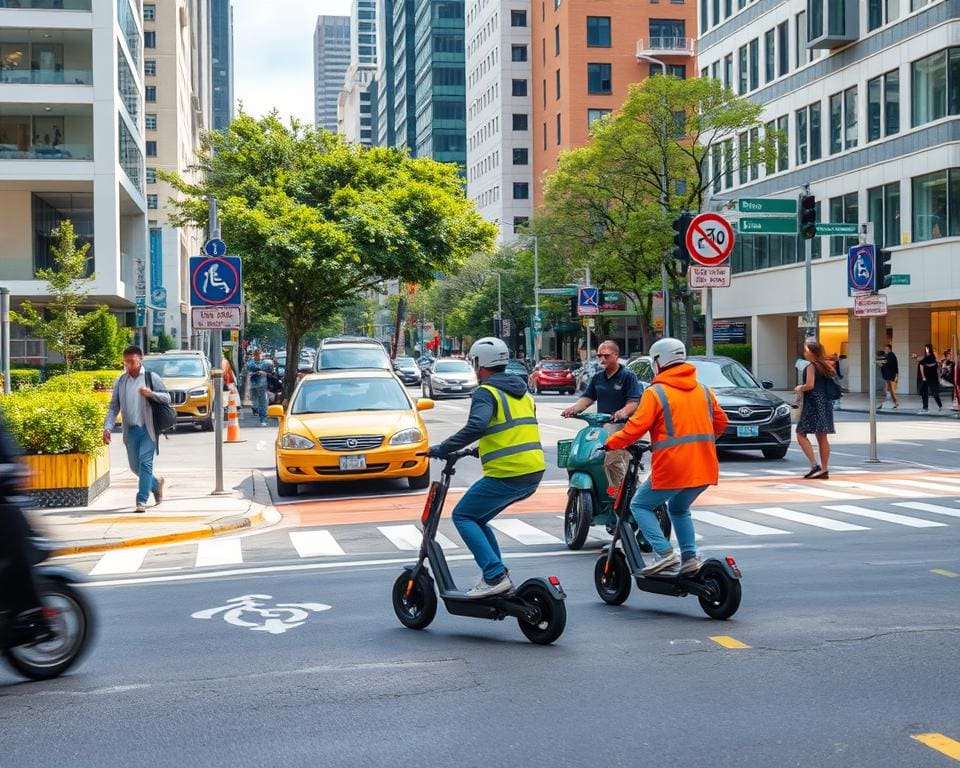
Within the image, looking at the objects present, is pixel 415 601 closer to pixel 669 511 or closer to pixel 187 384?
pixel 669 511

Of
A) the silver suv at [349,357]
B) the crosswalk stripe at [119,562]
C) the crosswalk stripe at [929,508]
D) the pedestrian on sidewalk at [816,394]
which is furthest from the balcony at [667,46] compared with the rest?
the crosswalk stripe at [119,562]

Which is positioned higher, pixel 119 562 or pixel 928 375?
pixel 928 375

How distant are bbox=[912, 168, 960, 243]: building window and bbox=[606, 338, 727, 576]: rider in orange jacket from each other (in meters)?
34.9

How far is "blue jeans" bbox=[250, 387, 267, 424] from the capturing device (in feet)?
109

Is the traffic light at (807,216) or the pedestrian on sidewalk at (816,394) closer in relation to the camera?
the pedestrian on sidewalk at (816,394)

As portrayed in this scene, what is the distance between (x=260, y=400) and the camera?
1316 inches

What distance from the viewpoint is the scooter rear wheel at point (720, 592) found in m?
7.76

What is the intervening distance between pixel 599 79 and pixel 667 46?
5660mm

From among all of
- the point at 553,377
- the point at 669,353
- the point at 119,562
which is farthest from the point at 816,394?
the point at 553,377

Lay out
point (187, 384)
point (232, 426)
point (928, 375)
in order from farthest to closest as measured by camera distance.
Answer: point (928, 375) → point (187, 384) → point (232, 426)

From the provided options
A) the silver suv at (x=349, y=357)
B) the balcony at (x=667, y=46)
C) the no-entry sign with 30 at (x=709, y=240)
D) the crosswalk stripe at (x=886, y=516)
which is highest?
the balcony at (x=667, y=46)

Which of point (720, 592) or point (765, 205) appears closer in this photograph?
point (720, 592)

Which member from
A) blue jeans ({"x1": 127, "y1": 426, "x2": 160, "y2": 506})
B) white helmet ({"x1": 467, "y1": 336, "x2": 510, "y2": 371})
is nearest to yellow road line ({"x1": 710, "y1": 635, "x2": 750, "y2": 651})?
white helmet ({"x1": 467, "y1": 336, "x2": 510, "y2": 371})

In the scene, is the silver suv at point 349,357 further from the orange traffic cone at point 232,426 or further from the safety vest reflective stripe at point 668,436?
the safety vest reflective stripe at point 668,436
